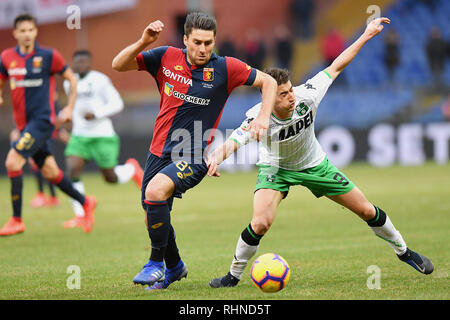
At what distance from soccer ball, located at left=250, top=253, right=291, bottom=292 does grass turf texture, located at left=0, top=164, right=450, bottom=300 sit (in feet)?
0.39

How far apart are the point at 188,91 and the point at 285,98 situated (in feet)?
2.83

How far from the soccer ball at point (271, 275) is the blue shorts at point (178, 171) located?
0.89 m

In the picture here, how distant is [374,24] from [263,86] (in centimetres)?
157

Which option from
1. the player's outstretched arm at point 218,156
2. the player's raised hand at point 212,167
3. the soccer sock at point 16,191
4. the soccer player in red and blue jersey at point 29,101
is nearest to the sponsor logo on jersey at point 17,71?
the soccer player in red and blue jersey at point 29,101

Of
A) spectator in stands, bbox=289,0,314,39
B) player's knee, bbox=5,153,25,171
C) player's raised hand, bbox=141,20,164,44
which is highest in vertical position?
spectator in stands, bbox=289,0,314,39

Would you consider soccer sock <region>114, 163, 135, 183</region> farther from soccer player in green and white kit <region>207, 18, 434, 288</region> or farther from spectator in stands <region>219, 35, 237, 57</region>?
spectator in stands <region>219, 35, 237, 57</region>

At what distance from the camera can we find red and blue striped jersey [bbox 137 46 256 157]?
20.6 ft

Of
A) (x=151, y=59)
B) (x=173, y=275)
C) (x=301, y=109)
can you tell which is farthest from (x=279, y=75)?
(x=173, y=275)

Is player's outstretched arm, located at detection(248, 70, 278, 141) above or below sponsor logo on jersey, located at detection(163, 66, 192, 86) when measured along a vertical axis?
below

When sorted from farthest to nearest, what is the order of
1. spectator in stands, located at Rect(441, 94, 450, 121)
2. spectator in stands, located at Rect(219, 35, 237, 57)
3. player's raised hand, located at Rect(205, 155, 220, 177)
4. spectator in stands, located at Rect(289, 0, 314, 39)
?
spectator in stands, located at Rect(289, 0, 314, 39) → spectator in stands, located at Rect(219, 35, 237, 57) → spectator in stands, located at Rect(441, 94, 450, 121) → player's raised hand, located at Rect(205, 155, 220, 177)

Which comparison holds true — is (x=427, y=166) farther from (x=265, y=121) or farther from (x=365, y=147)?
(x=265, y=121)

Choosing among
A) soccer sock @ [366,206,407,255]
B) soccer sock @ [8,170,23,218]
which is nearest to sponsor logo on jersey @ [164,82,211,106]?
soccer sock @ [366,206,407,255]

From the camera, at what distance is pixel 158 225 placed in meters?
6.09

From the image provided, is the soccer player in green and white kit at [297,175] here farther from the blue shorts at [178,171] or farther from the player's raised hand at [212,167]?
the player's raised hand at [212,167]
